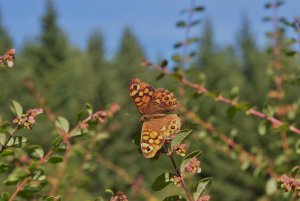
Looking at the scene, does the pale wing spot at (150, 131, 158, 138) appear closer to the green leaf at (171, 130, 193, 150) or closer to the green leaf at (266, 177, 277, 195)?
the green leaf at (171, 130, 193, 150)

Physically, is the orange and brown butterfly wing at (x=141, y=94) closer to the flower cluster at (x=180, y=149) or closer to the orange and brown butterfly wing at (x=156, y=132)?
the orange and brown butterfly wing at (x=156, y=132)

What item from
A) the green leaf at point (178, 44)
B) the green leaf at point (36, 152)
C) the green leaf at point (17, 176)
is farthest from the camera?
the green leaf at point (178, 44)

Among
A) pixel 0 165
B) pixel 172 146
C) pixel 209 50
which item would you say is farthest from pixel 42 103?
pixel 209 50

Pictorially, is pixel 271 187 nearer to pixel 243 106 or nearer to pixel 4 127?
pixel 243 106

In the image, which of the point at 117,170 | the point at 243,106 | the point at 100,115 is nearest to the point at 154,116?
the point at 100,115

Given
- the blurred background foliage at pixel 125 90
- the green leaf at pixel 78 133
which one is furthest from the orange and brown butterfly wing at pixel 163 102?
the blurred background foliage at pixel 125 90

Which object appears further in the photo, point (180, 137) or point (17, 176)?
point (17, 176)
